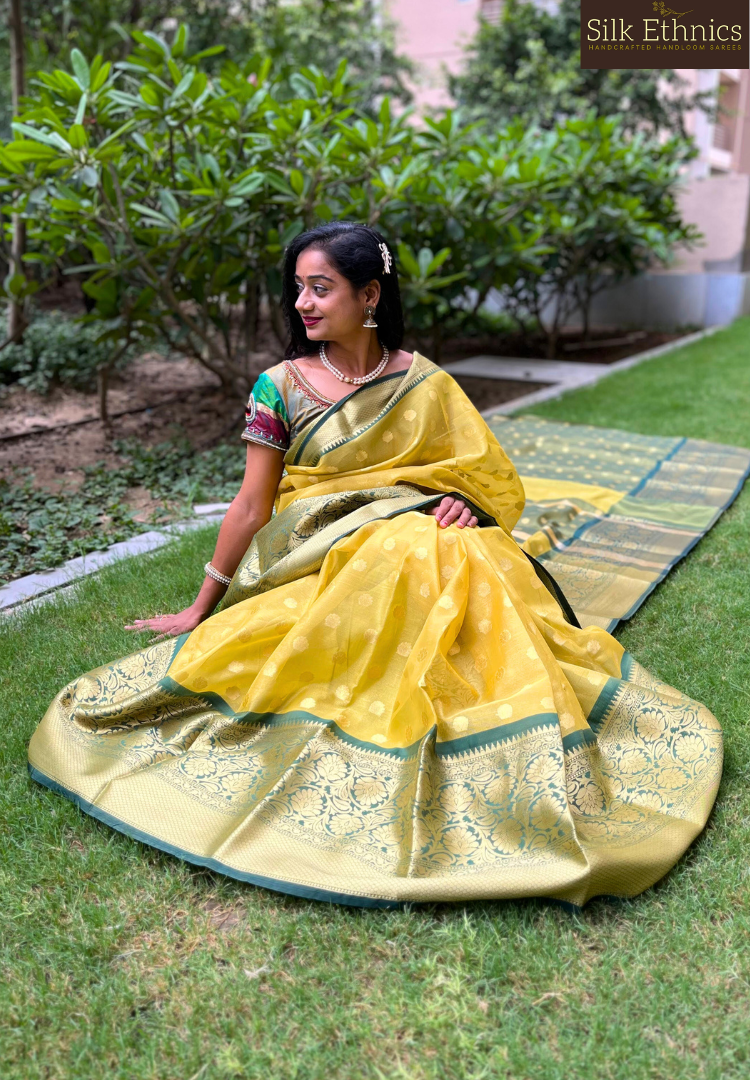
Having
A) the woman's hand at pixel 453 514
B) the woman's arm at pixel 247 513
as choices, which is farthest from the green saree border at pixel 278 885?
the woman's hand at pixel 453 514

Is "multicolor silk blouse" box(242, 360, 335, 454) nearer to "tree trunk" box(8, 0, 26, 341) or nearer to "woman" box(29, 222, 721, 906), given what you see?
"woman" box(29, 222, 721, 906)

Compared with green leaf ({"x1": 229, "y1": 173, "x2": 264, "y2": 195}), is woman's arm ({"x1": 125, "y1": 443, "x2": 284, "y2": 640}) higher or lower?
lower

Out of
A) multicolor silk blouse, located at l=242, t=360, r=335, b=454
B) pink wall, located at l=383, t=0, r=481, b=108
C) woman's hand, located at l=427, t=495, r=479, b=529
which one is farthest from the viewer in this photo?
pink wall, located at l=383, t=0, r=481, b=108

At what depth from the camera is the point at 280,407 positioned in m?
2.50

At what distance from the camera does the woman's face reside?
239 centimetres

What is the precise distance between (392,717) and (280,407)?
0.93 metres

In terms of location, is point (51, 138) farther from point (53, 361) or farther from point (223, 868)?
point (223, 868)

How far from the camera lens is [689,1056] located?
144cm

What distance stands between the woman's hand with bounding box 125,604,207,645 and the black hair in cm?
80

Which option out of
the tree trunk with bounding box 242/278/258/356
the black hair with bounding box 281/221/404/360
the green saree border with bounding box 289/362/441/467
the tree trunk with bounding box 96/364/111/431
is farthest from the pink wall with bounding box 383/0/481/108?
the green saree border with bounding box 289/362/441/467

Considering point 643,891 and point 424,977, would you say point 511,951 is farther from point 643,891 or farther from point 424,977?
point 643,891

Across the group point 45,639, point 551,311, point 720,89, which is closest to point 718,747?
point 45,639

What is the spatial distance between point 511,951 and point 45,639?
187 cm

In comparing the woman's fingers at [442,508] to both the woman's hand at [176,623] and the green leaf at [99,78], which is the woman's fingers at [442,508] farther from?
the green leaf at [99,78]
